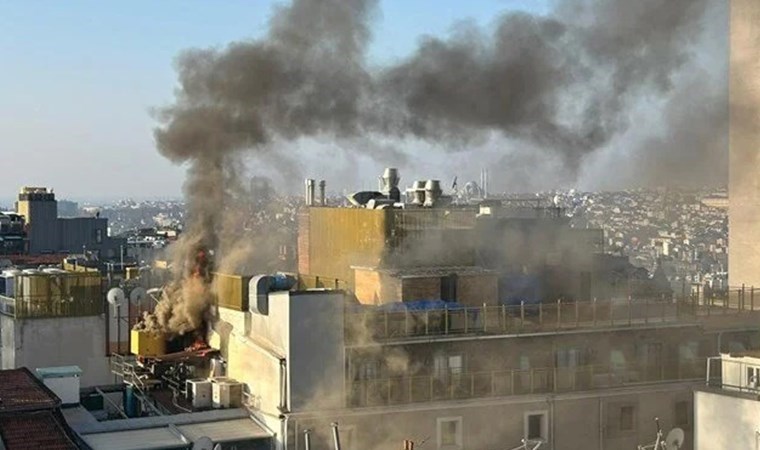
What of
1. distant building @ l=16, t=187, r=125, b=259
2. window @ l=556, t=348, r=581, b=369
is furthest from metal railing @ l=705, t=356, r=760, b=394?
distant building @ l=16, t=187, r=125, b=259

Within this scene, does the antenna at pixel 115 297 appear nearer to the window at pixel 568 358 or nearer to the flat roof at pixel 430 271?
the flat roof at pixel 430 271

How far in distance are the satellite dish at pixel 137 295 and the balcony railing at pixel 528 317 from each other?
7668mm

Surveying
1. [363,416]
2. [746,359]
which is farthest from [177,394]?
[746,359]

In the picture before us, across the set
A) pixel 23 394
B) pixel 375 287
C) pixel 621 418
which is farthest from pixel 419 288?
pixel 23 394

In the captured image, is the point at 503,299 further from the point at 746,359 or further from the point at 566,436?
the point at 746,359

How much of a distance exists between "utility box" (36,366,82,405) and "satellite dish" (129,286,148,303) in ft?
14.7

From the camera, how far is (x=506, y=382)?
22375 millimetres

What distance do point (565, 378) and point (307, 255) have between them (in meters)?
9.43

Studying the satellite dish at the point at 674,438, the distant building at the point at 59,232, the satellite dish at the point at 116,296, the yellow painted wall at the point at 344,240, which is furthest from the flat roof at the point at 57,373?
the distant building at the point at 59,232

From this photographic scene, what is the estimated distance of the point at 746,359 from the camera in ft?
63.3

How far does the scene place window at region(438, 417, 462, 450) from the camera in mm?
21875

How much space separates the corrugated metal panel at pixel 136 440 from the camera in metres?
20.0

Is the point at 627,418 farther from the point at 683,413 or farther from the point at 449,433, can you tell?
the point at 449,433

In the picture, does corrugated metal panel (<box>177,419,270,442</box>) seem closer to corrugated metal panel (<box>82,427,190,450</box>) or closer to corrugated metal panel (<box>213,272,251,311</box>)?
corrugated metal panel (<box>82,427,190,450</box>)
